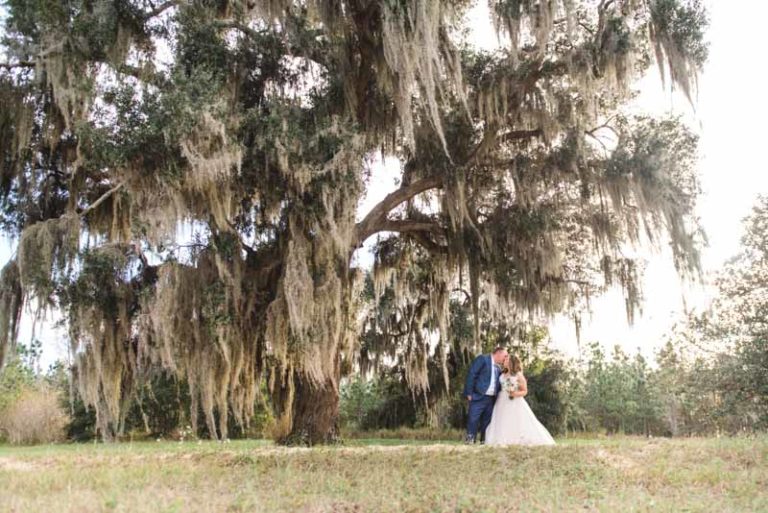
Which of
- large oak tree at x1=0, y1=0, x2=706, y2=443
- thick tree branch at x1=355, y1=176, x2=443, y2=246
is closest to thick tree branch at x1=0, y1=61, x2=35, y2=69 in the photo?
large oak tree at x1=0, y1=0, x2=706, y2=443

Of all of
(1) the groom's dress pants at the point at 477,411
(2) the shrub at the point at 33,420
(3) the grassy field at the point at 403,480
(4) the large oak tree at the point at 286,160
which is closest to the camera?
(3) the grassy field at the point at 403,480

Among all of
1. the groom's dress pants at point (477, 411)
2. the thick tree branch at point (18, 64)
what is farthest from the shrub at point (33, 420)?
the groom's dress pants at point (477, 411)

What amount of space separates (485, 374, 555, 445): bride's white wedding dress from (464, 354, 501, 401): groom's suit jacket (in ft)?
0.66

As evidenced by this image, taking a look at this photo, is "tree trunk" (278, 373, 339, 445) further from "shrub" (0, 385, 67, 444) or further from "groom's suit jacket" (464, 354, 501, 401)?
"shrub" (0, 385, 67, 444)

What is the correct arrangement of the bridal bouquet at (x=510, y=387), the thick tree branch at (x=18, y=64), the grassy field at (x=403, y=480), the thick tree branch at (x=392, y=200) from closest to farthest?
1. the grassy field at (x=403, y=480)
2. the thick tree branch at (x=18, y=64)
3. the bridal bouquet at (x=510, y=387)
4. the thick tree branch at (x=392, y=200)

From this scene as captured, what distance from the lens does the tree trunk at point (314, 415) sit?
9398 millimetres

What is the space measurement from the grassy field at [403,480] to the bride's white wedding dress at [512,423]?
1222mm

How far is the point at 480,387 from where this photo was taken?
9.43 m

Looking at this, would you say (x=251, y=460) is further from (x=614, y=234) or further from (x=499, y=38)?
(x=614, y=234)

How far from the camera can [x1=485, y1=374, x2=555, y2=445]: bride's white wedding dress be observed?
8.95m

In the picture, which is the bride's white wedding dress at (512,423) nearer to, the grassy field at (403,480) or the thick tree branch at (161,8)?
the grassy field at (403,480)

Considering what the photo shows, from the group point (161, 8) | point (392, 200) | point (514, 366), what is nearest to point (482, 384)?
point (514, 366)

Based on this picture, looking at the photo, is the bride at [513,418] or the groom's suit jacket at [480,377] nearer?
the bride at [513,418]

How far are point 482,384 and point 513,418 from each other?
2.04 ft
